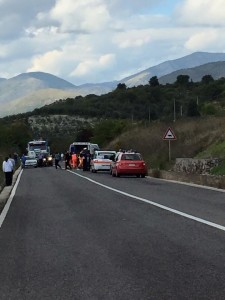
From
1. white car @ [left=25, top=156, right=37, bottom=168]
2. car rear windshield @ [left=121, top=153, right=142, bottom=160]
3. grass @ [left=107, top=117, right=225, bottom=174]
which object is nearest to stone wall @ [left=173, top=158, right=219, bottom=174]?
grass @ [left=107, top=117, right=225, bottom=174]

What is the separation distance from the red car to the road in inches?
706

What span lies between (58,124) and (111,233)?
149756 millimetres

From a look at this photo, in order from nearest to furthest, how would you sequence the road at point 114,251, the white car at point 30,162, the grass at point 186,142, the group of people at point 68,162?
the road at point 114,251, the group of people at point 68,162, the grass at point 186,142, the white car at point 30,162

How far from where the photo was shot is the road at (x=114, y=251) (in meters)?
7.29

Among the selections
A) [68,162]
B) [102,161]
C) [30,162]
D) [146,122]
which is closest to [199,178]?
[102,161]

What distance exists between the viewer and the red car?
119 feet

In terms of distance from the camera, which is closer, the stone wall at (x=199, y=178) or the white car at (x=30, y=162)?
the stone wall at (x=199, y=178)

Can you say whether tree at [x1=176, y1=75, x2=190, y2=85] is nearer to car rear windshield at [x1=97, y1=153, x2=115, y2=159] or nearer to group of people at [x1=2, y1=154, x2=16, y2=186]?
car rear windshield at [x1=97, y1=153, x2=115, y2=159]

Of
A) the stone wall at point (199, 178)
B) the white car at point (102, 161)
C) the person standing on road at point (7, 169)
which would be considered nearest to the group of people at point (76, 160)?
the white car at point (102, 161)

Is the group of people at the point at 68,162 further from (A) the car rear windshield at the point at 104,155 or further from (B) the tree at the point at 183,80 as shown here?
(B) the tree at the point at 183,80

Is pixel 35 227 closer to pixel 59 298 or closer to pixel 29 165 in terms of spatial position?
pixel 59 298

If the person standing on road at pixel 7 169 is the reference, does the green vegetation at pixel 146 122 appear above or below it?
above

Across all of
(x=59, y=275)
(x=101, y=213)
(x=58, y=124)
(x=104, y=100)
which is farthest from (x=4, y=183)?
(x=58, y=124)

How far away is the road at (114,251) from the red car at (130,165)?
1793cm
